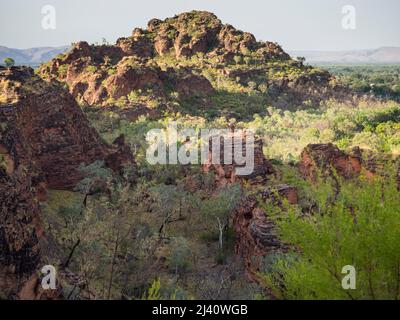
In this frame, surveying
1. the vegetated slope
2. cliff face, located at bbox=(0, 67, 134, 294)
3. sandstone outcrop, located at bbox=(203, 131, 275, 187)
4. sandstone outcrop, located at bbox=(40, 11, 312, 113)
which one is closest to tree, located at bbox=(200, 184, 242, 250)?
sandstone outcrop, located at bbox=(203, 131, 275, 187)

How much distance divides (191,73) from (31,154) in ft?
114

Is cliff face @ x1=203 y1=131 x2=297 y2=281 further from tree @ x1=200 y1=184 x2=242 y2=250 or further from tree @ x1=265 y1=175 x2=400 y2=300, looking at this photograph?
tree @ x1=265 y1=175 x2=400 y2=300

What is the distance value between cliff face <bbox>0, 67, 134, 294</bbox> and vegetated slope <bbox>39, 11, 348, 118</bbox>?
17.9 metres

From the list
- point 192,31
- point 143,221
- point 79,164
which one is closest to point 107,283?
point 143,221

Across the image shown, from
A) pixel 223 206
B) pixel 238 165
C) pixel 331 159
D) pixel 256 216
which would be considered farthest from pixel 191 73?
pixel 256 216

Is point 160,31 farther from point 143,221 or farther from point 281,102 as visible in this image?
point 143,221

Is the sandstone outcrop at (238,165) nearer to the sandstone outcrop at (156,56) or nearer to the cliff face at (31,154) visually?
the cliff face at (31,154)

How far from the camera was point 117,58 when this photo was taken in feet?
169

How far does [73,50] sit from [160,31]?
60.3 feet

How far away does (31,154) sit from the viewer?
1656cm

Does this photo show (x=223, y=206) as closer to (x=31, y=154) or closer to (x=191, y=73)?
(x=31, y=154)

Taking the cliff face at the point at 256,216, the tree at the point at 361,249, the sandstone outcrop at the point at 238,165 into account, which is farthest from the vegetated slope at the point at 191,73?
the tree at the point at 361,249

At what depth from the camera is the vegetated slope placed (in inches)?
1649
